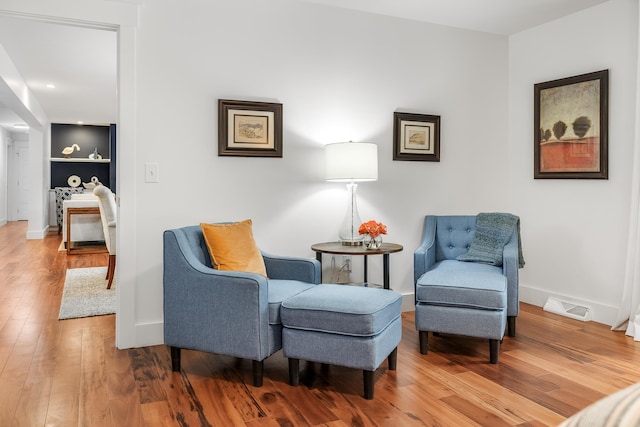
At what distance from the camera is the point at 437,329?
9.77 ft

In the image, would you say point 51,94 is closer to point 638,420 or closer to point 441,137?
point 441,137

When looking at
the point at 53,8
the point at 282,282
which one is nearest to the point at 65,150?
the point at 53,8

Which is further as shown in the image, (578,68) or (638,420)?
(578,68)

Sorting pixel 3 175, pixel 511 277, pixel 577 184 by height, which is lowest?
pixel 511 277

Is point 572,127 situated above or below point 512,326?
above

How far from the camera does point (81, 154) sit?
11648mm

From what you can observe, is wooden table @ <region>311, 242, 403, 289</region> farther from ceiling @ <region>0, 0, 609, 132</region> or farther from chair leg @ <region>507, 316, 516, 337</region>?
ceiling @ <region>0, 0, 609, 132</region>

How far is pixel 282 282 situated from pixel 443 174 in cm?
196

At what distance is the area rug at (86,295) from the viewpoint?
4.01 metres

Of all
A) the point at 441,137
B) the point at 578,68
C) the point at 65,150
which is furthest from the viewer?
the point at 65,150

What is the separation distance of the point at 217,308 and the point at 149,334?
959 millimetres

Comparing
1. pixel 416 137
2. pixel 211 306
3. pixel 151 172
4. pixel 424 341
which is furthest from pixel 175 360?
pixel 416 137

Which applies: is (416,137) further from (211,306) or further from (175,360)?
(175,360)

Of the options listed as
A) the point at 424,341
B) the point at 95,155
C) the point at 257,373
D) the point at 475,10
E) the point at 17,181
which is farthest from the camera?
the point at 17,181
